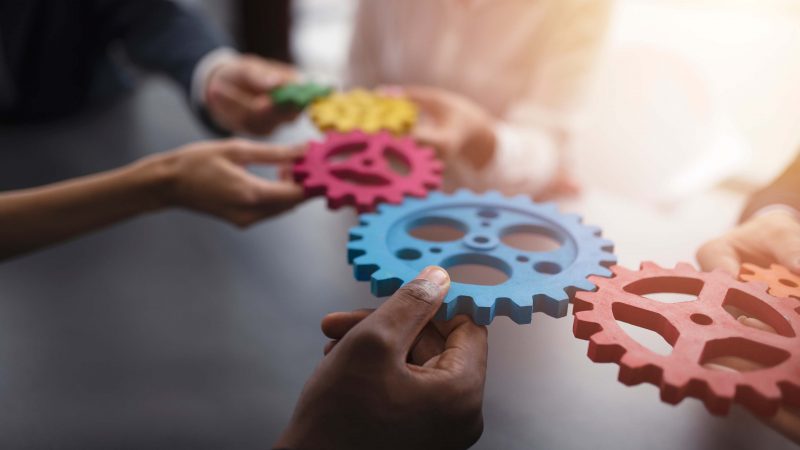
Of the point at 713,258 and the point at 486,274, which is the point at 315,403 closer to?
the point at 486,274

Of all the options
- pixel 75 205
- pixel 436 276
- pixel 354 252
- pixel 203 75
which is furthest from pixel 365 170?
pixel 203 75

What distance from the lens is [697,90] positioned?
1.18 metres

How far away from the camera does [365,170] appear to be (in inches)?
31.6

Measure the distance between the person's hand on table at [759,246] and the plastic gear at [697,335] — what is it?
5 centimetres

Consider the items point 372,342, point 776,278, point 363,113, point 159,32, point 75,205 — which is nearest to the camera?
point 372,342

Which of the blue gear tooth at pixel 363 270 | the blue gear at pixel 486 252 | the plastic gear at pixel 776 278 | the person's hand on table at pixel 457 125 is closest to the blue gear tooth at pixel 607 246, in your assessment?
the blue gear at pixel 486 252

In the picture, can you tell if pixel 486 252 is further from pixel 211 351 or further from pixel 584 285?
pixel 211 351

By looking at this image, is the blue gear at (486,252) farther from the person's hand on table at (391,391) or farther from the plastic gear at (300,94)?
the plastic gear at (300,94)

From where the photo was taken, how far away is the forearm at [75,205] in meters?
0.81

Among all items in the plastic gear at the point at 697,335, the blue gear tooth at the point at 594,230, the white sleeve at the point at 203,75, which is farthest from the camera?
the white sleeve at the point at 203,75

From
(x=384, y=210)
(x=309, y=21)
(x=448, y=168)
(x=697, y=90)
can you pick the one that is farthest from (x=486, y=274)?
(x=309, y=21)

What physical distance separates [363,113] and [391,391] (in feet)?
2.03

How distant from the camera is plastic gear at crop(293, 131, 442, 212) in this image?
2.47ft

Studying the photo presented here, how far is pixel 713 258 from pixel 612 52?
0.77 metres
